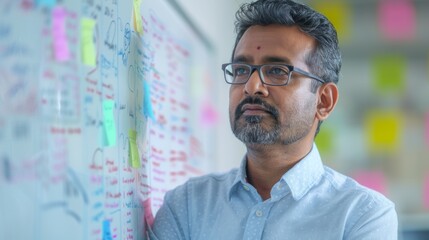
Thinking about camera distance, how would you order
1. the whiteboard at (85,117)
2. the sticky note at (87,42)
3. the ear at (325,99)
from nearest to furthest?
the whiteboard at (85,117) → the sticky note at (87,42) → the ear at (325,99)

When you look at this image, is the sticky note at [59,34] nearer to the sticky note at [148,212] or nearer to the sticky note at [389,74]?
the sticky note at [148,212]

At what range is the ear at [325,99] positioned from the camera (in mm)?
1498

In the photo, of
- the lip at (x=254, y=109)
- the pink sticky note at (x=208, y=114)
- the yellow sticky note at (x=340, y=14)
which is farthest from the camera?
the yellow sticky note at (x=340, y=14)

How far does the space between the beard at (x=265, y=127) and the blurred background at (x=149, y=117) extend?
24cm

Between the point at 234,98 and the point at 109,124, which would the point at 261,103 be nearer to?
the point at 234,98

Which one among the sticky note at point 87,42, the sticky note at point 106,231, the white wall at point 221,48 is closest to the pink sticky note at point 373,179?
the white wall at point 221,48

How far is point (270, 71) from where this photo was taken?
137cm

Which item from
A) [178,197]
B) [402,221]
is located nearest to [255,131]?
[178,197]

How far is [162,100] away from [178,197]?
31cm

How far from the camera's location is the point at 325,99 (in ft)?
4.95

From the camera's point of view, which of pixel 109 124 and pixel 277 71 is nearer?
pixel 109 124

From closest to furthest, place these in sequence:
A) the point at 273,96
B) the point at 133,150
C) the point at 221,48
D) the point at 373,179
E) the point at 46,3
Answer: the point at 46,3 < the point at 133,150 < the point at 273,96 < the point at 221,48 < the point at 373,179

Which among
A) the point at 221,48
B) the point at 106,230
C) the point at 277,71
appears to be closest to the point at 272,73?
the point at 277,71

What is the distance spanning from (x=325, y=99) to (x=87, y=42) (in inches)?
30.1
